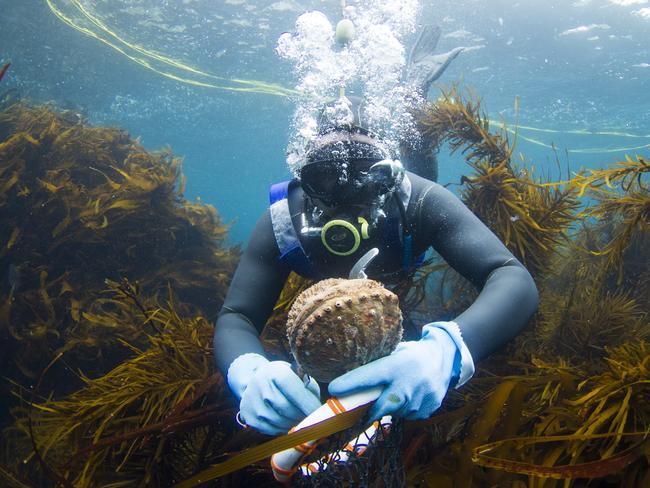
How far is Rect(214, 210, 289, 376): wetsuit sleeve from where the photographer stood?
2557 mm

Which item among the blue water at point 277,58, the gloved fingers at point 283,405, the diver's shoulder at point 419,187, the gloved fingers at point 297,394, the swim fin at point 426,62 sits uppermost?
the blue water at point 277,58

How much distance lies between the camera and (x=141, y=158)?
Answer: 7.95 metres

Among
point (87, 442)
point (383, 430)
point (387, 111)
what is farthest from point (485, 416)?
point (387, 111)

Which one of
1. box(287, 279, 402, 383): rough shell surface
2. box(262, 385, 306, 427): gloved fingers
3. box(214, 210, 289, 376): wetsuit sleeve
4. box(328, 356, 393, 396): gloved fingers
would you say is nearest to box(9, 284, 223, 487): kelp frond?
box(214, 210, 289, 376): wetsuit sleeve

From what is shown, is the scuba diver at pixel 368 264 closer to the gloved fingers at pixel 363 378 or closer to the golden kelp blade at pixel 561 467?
the gloved fingers at pixel 363 378

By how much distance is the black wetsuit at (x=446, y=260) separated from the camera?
1937 millimetres

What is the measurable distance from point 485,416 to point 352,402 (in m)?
0.76

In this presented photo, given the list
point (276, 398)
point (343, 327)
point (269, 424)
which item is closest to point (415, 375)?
point (343, 327)

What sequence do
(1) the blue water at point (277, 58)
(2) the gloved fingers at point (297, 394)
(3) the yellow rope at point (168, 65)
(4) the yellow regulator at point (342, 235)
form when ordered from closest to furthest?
(2) the gloved fingers at point (297, 394) < (4) the yellow regulator at point (342, 235) < (1) the blue water at point (277, 58) < (3) the yellow rope at point (168, 65)

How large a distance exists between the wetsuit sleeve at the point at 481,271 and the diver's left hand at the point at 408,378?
0.21m

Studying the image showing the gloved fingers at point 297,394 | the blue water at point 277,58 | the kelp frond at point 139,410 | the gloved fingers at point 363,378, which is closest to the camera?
the gloved fingers at point 363,378

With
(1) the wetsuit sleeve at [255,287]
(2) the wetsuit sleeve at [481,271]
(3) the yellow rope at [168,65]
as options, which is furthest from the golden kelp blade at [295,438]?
(3) the yellow rope at [168,65]

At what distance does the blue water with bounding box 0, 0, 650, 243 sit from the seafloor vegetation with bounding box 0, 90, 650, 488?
2.92 m

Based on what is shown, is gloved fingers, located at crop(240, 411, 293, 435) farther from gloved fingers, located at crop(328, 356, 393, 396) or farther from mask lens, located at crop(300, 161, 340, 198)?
mask lens, located at crop(300, 161, 340, 198)
